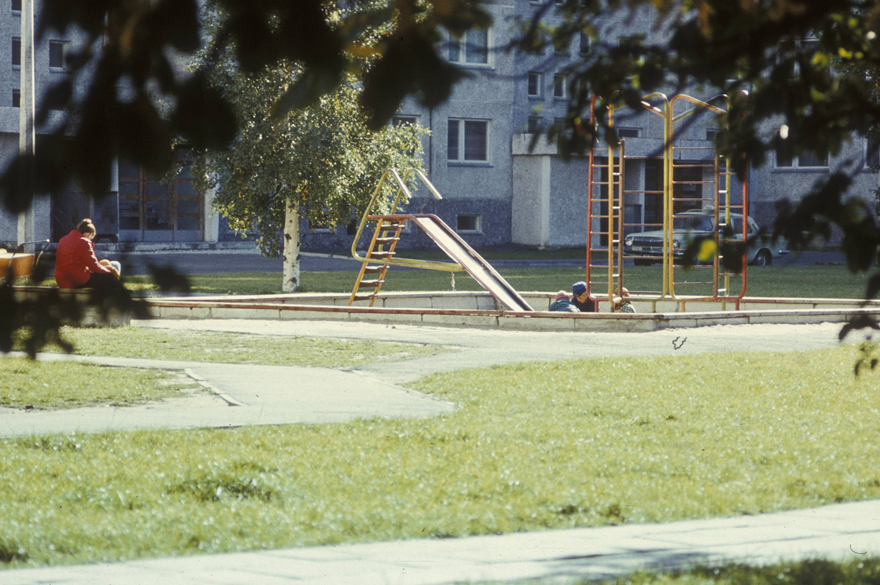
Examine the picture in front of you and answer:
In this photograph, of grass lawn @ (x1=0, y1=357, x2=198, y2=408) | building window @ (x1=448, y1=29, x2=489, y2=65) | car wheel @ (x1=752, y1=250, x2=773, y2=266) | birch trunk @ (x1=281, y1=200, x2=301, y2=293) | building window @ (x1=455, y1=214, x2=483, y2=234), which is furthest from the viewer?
building window @ (x1=455, y1=214, x2=483, y2=234)

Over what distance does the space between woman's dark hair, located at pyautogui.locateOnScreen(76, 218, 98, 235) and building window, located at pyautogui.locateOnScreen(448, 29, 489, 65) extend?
802 mm

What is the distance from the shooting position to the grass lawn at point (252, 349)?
1120cm

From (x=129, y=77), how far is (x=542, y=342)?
10.9 m

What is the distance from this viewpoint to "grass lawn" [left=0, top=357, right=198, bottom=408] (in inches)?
331

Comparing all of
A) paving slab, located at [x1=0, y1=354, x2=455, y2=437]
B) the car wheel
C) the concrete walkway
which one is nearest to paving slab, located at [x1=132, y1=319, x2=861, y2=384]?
paving slab, located at [x1=0, y1=354, x2=455, y2=437]

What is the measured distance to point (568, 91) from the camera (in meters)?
3.91

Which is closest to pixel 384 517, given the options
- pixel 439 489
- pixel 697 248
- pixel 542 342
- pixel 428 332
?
pixel 439 489

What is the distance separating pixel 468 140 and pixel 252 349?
3163 centimetres

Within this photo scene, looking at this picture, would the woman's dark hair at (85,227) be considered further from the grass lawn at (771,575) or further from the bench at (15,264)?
the grass lawn at (771,575)

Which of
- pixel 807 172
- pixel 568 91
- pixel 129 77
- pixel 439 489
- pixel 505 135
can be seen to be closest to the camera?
pixel 129 77

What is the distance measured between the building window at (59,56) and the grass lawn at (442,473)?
103 inches

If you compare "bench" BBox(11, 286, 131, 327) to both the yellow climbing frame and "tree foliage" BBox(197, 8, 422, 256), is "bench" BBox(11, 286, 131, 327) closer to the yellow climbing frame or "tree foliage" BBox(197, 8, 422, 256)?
the yellow climbing frame

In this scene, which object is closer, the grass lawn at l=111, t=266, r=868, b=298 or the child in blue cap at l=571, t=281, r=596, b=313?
the child in blue cap at l=571, t=281, r=596, b=313

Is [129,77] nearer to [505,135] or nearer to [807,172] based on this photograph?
[505,135]
